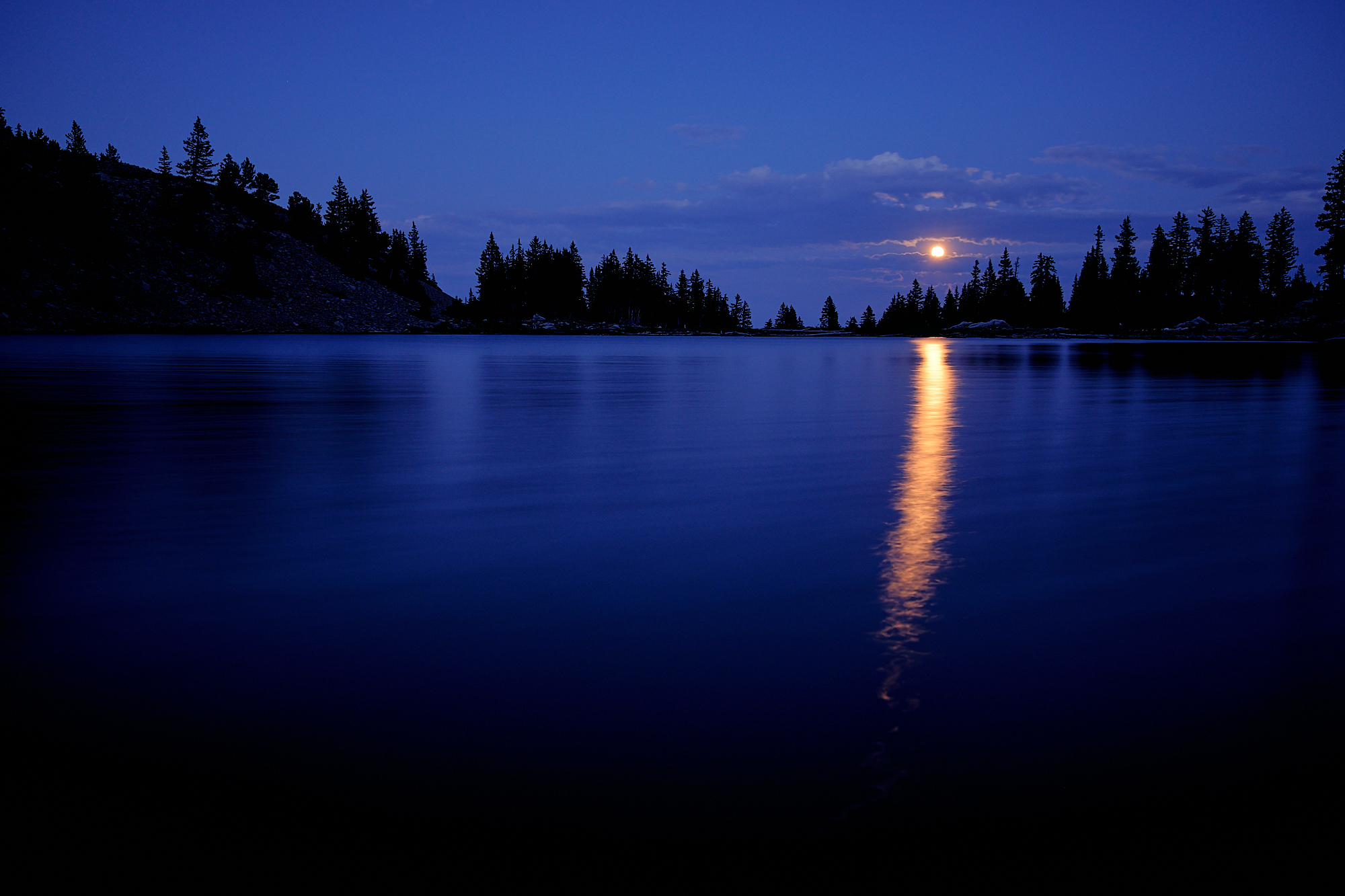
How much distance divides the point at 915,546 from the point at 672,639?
348 centimetres

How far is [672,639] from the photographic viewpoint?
17.6ft

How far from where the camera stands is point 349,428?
680 inches

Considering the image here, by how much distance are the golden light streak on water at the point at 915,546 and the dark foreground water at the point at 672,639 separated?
48 mm

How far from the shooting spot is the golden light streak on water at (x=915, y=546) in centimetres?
547

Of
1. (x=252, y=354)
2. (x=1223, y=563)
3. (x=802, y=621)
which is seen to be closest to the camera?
(x=802, y=621)

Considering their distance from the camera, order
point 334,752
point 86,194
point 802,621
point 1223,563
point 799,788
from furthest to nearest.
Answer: point 86,194, point 1223,563, point 802,621, point 334,752, point 799,788

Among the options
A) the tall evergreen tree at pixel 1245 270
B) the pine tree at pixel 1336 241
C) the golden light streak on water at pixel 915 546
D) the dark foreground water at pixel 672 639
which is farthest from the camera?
the tall evergreen tree at pixel 1245 270

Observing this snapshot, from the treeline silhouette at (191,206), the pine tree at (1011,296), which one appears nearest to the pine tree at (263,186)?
the treeline silhouette at (191,206)

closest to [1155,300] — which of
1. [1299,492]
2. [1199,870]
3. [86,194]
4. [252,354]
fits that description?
[252,354]

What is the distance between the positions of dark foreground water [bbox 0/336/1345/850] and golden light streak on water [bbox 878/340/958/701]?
0.05 metres

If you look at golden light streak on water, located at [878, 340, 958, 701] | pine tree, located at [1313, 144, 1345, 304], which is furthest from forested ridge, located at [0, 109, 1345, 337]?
golden light streak on water, located at [878, 340, 958, 701]

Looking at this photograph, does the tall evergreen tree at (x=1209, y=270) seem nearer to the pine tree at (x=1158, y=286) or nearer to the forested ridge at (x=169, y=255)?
the pine tree at (x=1158, y=286)

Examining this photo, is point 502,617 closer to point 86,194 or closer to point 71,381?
point 71,381

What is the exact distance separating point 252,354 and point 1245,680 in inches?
2399
